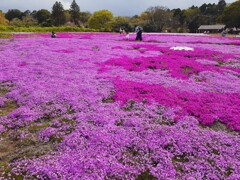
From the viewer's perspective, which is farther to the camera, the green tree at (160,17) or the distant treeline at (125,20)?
the green tree at (160,17)

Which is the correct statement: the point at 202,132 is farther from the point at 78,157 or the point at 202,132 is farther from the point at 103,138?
the point at 78,157

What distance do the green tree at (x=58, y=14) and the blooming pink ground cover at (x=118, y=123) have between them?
106m

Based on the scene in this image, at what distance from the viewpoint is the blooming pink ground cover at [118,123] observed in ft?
27.9

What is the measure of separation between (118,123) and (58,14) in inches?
4643

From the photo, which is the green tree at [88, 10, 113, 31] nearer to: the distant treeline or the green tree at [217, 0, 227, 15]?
the distant treeline

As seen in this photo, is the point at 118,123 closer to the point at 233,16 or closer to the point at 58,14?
the point at 233,16

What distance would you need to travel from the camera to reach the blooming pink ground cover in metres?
8.49

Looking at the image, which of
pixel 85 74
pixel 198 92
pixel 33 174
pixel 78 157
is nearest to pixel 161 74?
pixel 198 92

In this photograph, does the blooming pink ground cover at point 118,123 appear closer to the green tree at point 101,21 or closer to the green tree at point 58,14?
the green tree at point 101,21

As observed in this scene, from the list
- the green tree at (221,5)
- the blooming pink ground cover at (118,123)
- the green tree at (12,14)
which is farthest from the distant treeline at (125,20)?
the blooming pink ground cover at (118,123)

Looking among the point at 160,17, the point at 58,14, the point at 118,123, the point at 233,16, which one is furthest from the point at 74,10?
the point at 118,123

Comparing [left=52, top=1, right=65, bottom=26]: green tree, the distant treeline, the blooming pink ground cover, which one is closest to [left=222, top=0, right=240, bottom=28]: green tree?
the distant treeline

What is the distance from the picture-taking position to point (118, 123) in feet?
38.5

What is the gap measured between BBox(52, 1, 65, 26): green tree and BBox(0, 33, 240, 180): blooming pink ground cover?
10556 cm
